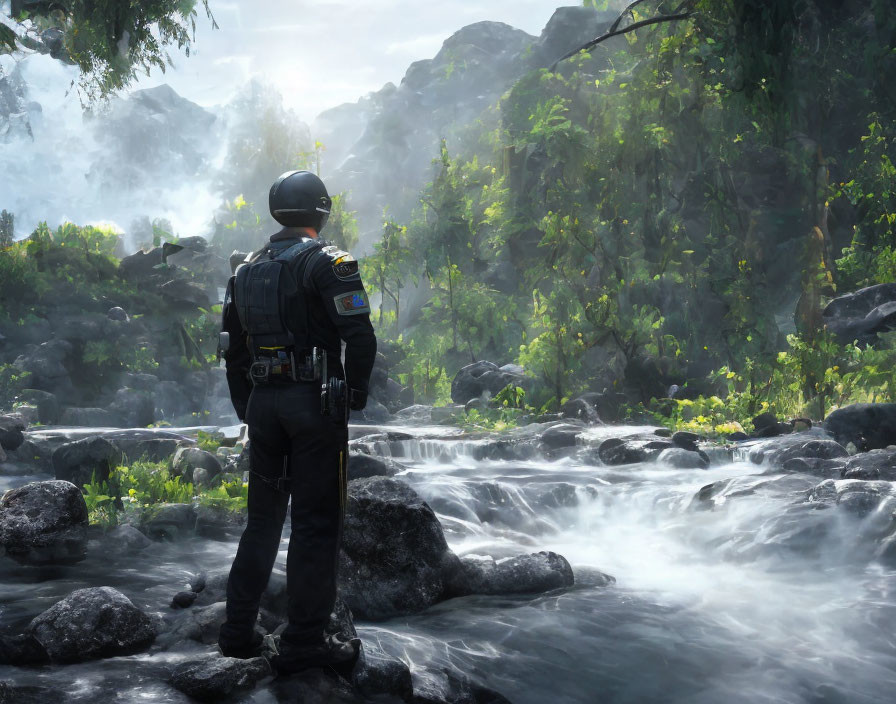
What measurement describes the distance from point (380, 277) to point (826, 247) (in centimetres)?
1892

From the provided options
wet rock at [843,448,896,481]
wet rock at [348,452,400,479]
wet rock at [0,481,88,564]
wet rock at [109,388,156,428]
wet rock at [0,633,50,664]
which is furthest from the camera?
wet rock at [109,388,156,428]

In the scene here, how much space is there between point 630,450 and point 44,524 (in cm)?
908

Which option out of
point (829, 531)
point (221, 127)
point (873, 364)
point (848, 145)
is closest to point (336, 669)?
point (829, 531)

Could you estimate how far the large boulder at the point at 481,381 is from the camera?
21719 mm

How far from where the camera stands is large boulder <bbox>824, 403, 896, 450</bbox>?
39.3ft

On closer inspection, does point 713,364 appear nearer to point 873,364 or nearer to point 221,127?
point 873,364

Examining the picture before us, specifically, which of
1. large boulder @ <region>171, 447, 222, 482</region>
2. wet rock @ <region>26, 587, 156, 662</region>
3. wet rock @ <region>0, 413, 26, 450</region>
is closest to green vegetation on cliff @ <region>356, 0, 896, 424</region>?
large boulder @ <region>171, 447, 222, 482</region>

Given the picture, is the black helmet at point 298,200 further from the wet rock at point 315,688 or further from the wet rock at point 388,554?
the wet rock at point 388,554

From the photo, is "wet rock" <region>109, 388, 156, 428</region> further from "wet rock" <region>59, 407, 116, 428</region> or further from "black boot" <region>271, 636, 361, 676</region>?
"black boot" <region>271, 636, 361, 676</region>

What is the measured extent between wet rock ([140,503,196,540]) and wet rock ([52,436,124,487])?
1.56 m

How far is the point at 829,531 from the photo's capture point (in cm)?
741

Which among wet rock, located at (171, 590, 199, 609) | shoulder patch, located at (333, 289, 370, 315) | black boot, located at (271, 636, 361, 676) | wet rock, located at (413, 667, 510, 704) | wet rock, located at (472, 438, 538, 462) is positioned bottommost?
wet rock, located at (472, 438, 538, 462)

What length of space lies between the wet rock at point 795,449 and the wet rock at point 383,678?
30.1ft

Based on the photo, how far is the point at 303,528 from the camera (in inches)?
144
